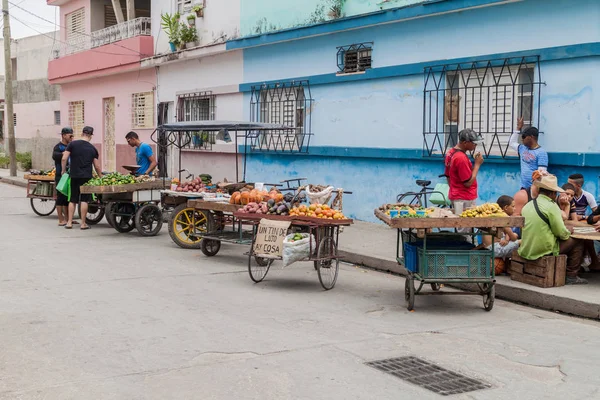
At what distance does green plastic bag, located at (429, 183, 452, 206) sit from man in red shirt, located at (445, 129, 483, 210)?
2276 millimetres

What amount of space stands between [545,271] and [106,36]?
21.5 m

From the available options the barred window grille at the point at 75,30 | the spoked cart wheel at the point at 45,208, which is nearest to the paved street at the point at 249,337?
the spoked cart wheel at the point at 45,208

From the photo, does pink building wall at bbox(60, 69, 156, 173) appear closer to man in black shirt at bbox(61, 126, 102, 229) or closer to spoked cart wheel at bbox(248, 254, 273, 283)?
man in black shirt at bbox(61, 126, 102, 229)

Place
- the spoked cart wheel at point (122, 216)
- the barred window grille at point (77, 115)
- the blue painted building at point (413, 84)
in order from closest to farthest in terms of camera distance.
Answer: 1. the blue painted building at point (413, 84)
2. the spoked cart wheel at point (122, 216)
3. the barred window grille at point (77, 115)

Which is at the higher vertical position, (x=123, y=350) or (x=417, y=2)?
(x=417, y=2)

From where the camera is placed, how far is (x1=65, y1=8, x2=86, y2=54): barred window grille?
2889 cm

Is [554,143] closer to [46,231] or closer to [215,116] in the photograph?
[46,231]

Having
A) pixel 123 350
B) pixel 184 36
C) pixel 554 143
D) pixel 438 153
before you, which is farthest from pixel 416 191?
pixel 184 36

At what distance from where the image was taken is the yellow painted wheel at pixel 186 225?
502 inches

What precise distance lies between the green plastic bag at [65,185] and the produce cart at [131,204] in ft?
2.33

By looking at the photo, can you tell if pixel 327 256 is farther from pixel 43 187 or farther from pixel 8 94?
pixel 8 94

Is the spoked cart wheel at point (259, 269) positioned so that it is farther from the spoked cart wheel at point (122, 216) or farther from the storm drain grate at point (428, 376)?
the spoked cart wheel at point (122, 216)

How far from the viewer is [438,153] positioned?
13398mm

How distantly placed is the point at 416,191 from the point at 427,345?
23.8 feet
